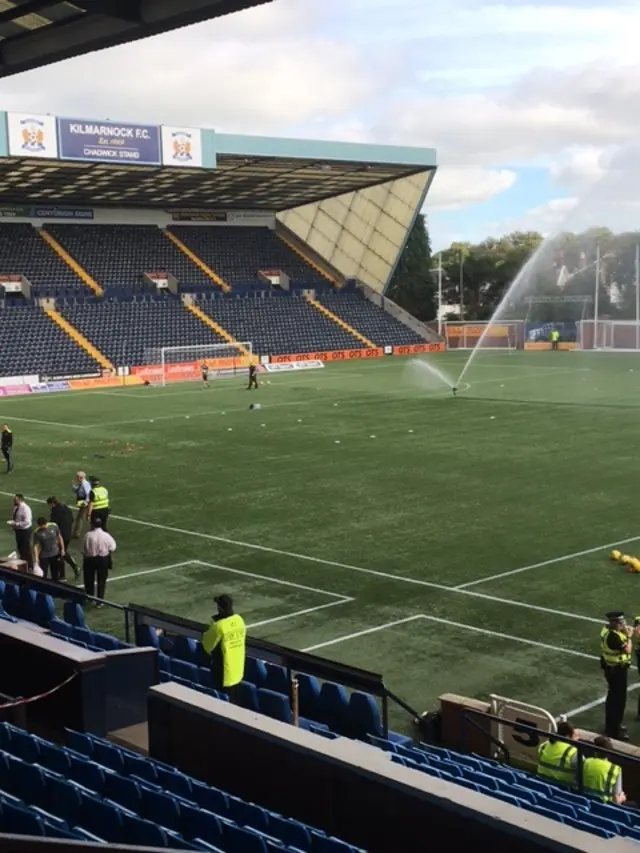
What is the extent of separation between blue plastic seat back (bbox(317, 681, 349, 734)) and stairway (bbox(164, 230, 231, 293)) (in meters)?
68.5

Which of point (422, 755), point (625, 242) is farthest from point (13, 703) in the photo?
point (625, 242)

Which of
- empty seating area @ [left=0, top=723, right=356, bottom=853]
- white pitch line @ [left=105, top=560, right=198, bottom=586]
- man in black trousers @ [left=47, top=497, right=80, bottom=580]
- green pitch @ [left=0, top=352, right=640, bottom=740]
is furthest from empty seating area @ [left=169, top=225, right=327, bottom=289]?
empty seating area @ [left=0, top=723, right=356, bottom=853]

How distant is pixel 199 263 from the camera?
79.4 metres

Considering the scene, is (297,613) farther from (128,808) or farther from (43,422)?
(43,422)

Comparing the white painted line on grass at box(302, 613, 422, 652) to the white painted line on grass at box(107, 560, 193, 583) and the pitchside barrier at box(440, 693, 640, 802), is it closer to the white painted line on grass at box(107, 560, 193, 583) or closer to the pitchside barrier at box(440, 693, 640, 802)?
the pitchside barrier at box(440, 693, 640, 802)

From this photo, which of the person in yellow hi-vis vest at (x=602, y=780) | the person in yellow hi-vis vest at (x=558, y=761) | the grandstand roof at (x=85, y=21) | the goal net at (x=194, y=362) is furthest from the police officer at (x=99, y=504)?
the goal net at (x=194, y=362)

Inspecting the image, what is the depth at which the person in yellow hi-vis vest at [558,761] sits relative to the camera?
31.2 ft

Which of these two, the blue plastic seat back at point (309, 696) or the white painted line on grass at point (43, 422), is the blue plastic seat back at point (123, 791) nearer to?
the blue plastic seat back at point (309, 696)

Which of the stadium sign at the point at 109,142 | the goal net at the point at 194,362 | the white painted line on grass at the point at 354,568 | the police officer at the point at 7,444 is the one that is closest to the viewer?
the white painted line on grass at the point at 354,568

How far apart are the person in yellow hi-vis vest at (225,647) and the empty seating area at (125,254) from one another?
64019mm

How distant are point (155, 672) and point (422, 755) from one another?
10.0 feet

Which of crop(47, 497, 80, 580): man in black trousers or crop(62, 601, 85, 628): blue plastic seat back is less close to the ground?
crop(47, 497, 80, 580): man in black trousers

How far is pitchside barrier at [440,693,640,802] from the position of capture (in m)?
10.8

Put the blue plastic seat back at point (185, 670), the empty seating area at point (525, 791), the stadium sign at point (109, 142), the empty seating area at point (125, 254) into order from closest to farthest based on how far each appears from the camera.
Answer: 1. the empty seating area at point (525, 791)
2. the blue plastic seat back at point (185, 670)
3. the stadium sign at point (109, 142)
4. the empty seating area at point (125, 254)
